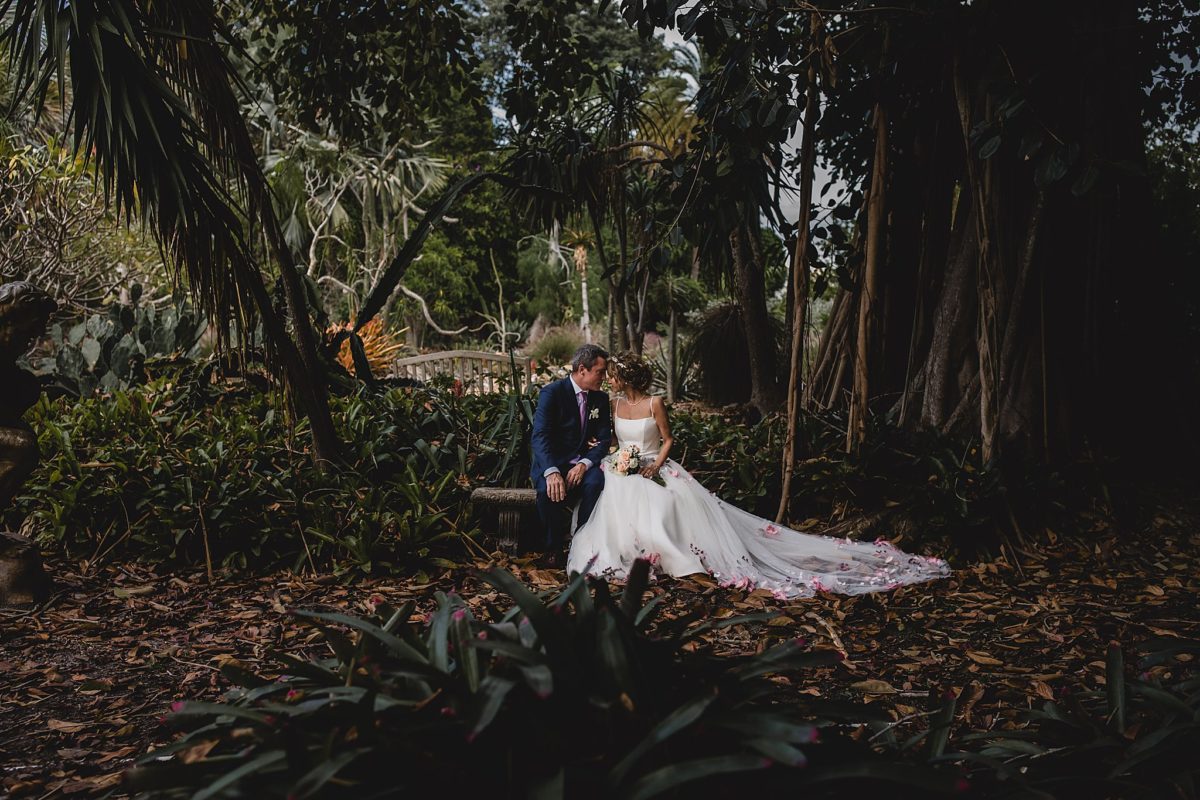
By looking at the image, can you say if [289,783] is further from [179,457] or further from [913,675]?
[179,457]

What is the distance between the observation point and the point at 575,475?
4.90 m

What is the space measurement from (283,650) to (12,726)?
3.08 feet

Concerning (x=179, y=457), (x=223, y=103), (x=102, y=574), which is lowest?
(x=102, y=574)

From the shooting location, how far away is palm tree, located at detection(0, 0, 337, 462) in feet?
12.1

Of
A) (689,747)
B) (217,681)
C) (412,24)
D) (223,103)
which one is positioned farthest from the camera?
(412,24)

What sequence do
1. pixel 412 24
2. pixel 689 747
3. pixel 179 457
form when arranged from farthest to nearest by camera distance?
pixel 412 24 < pixel 179 457 < pixel 689 747

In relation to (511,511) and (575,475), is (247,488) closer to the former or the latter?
(511,511)

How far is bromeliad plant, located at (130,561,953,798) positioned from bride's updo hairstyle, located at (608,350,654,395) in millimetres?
3369

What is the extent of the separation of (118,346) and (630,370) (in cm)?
470

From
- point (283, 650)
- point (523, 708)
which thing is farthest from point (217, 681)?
point (523, 708)

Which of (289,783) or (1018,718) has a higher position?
(289,783)

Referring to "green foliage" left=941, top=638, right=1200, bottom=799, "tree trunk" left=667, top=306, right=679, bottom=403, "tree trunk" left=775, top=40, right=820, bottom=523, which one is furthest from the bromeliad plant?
"tree trunk" left=667, top=306, right=679, bottom=403

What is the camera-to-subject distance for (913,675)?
3.28 metres

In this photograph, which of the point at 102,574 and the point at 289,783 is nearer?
the point at 289,783
